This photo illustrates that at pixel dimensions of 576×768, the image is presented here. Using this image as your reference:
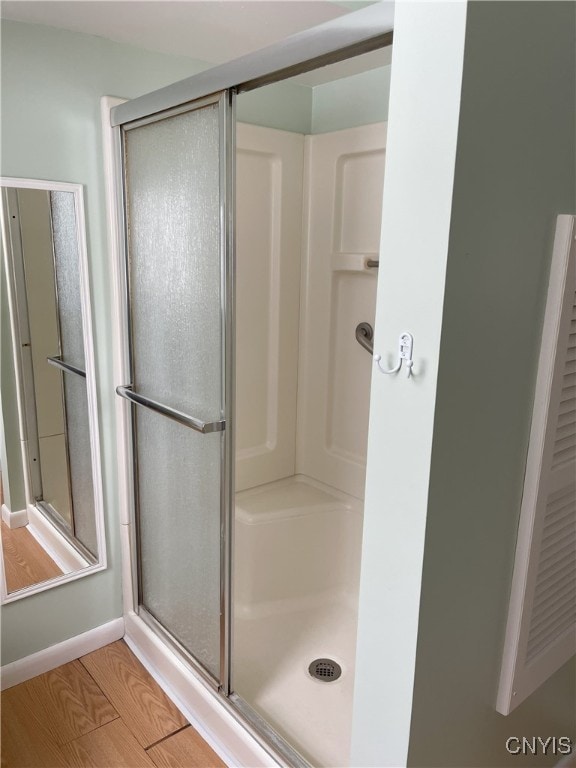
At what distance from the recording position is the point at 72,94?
1659 mm

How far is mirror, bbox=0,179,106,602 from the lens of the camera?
1.69 m

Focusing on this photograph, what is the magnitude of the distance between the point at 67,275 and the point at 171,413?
58 centimetres

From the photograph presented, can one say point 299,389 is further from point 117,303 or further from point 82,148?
point 82,148

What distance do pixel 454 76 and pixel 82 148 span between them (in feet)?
4.10

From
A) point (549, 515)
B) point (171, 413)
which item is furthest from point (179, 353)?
point (549, 515)

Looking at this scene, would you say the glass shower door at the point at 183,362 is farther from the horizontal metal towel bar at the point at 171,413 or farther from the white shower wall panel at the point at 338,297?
the white shower wall panel at the point at 338,297

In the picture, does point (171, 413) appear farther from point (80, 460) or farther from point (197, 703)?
point (197, 703)

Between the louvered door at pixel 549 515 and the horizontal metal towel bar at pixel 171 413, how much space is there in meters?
0.73

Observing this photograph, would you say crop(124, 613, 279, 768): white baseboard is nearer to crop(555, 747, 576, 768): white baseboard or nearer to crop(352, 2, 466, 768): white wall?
crop(352, 2, 466, 768): white wall

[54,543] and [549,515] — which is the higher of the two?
[549,515]

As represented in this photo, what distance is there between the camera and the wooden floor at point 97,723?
1614mm

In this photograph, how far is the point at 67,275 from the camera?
1.78 meters

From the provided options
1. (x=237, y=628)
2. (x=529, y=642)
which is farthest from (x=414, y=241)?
(x=237, y=628)

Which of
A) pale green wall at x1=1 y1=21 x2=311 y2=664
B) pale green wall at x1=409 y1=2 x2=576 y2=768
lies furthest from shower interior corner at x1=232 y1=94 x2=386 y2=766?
pale green wall at x1=409 y1=2 x2=576 y2=768
